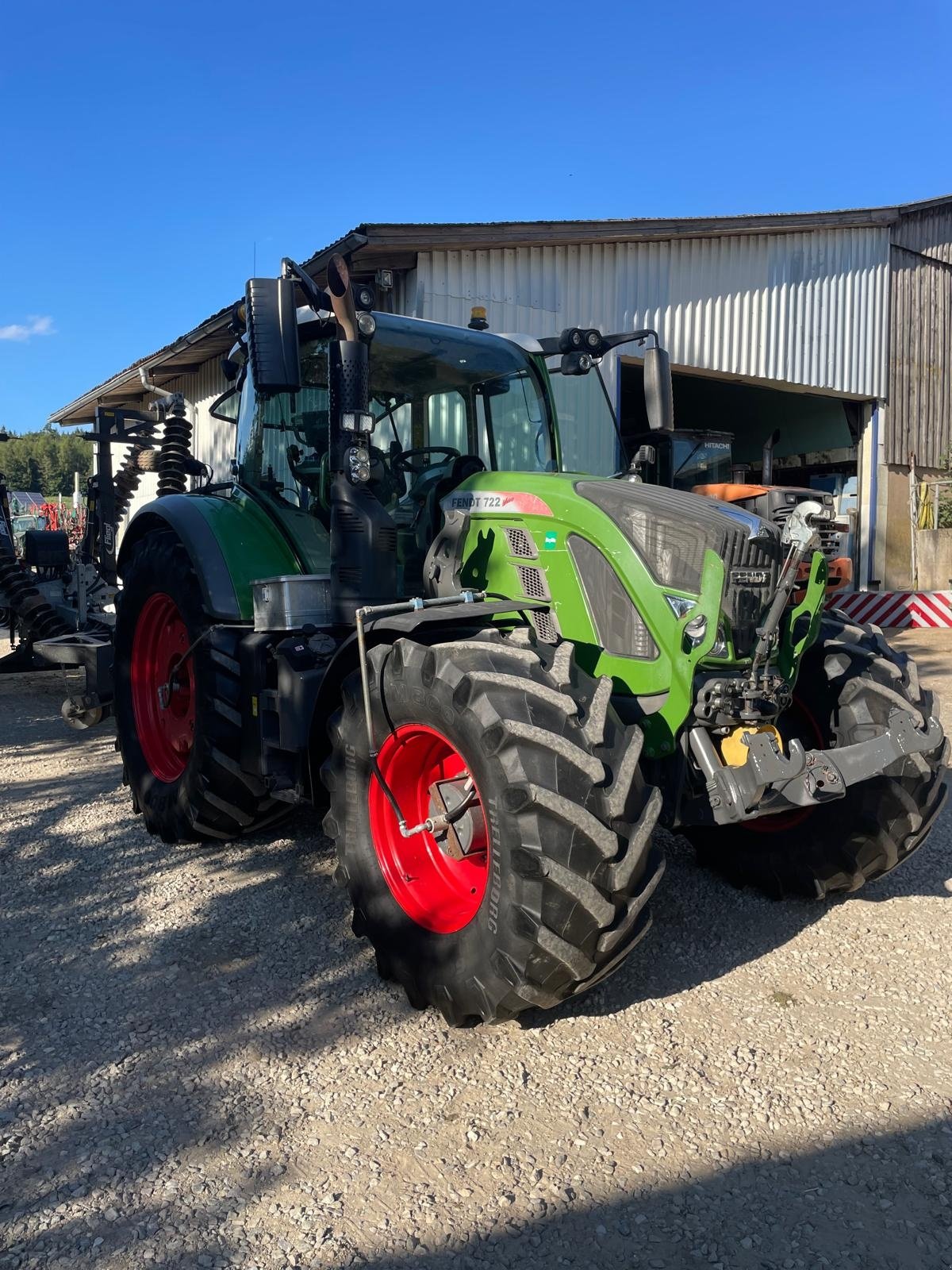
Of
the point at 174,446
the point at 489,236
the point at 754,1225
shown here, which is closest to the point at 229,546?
the point at 754,1225

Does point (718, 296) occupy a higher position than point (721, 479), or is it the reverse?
point (718, 296)

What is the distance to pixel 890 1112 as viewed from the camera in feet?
8.51

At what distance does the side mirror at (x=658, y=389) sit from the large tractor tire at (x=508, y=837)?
1815mm

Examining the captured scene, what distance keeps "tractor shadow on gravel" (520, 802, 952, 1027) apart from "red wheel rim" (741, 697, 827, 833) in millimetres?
326

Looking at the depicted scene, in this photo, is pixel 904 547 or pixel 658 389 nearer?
pixel 658 389

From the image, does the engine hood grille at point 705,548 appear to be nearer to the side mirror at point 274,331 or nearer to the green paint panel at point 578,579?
the green paint panel at point 578,579

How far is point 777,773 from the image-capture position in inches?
112

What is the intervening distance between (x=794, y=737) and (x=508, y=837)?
1671 mm

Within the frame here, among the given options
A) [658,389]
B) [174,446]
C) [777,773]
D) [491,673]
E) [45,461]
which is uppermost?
[45,461]

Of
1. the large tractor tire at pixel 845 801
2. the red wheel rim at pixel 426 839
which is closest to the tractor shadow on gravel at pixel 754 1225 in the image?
the red wheel rim at pixel 426 839

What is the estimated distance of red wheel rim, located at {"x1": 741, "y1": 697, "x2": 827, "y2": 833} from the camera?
3.79 meters

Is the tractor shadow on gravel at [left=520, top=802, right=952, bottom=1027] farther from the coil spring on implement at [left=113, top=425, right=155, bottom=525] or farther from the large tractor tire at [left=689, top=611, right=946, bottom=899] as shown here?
the coil spring on implement at [left=113, top=425, right=155, bottom=525]

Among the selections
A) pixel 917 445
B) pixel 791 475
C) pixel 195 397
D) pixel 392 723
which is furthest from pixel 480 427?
pixel 791 475

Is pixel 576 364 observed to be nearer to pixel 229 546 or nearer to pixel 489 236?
pixel 229 546
